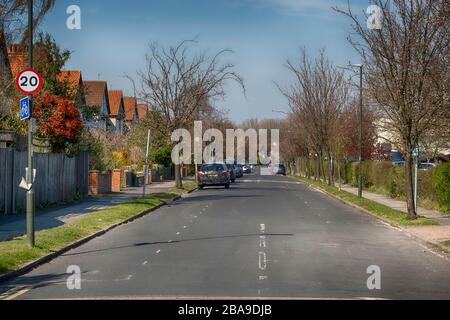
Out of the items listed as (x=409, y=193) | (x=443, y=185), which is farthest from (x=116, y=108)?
(x=409, y=193)

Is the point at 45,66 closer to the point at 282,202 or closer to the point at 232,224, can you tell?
the point at 282,202

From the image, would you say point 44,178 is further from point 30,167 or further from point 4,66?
point 30,167

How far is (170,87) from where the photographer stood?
44719 mm

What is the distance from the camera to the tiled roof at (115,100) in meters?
85.8

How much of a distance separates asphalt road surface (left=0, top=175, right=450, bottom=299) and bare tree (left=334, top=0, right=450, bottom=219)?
319 cm

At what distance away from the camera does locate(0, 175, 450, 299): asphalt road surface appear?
10.7 m

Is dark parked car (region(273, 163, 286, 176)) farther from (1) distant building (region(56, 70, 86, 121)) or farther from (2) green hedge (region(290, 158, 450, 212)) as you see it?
(1) distant building (region(56, 70, 86, 121))

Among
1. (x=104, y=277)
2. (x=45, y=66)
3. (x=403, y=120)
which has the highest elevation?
(x=45, y=66)

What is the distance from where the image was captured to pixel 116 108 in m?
86.1

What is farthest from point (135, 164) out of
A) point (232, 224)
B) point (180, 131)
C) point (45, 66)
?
point (232, 224)

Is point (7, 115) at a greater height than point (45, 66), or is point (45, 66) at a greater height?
point (45, 66)

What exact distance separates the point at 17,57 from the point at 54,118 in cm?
256

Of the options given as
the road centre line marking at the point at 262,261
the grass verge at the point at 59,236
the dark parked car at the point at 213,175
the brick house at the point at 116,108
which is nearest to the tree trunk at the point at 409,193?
the grass verge at the point at 59,236

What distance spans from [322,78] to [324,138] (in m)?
4.26
